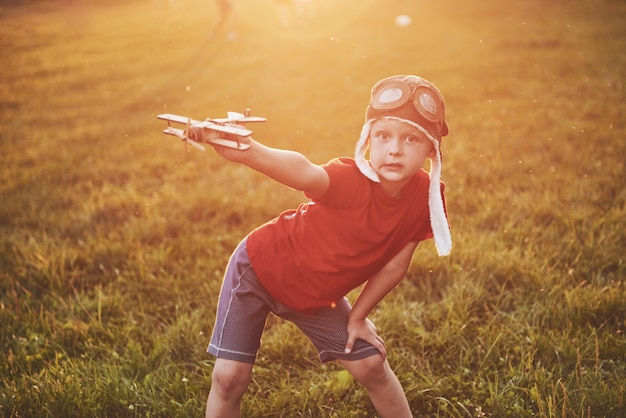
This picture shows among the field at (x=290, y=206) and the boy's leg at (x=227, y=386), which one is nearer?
the boy's leg at (x=227, y=386)

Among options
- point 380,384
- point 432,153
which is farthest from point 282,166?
point 380,384

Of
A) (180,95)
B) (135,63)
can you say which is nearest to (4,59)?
(135,63)

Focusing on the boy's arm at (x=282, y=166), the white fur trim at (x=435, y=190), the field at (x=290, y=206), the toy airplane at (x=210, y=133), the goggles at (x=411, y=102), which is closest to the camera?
the toy airplane at (x=210, y=133)

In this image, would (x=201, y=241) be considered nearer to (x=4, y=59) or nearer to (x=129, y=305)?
(x=129, y=305)

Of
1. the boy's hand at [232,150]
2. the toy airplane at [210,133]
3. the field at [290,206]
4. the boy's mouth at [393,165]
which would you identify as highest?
the toy airplane at [210,133]

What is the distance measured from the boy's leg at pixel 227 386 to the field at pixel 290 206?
40 centimetres

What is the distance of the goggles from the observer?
1962mm

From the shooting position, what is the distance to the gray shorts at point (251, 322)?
7.22 ft

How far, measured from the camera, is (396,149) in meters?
1.99

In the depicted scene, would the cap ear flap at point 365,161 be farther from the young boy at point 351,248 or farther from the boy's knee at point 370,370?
the boy's knee at point 370,370

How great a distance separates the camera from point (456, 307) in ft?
10.5

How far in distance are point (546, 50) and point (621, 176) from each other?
19.0 feet

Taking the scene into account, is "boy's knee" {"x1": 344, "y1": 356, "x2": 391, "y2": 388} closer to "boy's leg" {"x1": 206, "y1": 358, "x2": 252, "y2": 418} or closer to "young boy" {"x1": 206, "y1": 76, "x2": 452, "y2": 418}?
"young boy" {"x1": 206, "y1": 76, "x2": 452, "y2": 418}

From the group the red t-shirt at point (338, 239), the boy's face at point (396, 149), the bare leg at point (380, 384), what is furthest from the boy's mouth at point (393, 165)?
the bare leg at point (380, 384)
